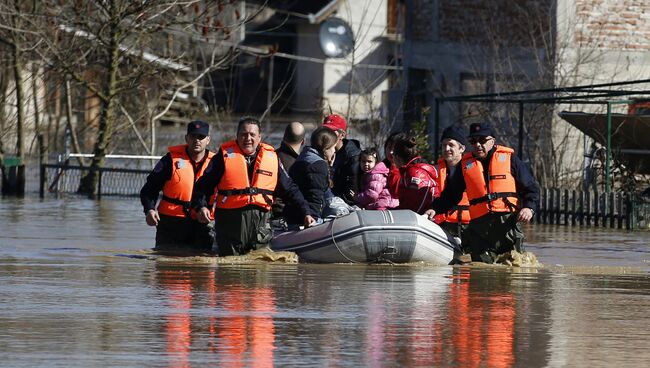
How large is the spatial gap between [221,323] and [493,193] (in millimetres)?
5575

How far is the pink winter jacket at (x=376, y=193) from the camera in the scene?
17055 mm

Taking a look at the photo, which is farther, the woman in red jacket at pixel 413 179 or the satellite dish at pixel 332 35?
the satellite dish at pixel 332 35

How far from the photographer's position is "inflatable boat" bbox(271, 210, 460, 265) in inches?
633

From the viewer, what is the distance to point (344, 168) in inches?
700

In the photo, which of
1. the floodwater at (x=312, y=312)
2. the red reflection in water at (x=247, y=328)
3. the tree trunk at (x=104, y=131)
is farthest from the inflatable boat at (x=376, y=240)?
the tree trunk at (x=104, y=131)

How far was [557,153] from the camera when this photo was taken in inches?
1112

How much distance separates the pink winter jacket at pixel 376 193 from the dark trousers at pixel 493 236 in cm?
98

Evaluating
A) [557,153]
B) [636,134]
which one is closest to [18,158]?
[557,153]

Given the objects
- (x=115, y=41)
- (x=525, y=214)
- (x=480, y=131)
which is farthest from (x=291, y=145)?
(x=115, y=41)

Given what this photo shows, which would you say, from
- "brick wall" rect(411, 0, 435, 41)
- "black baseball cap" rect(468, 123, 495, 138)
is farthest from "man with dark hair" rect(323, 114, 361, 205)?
"brick wall" rect(411, 0, 435, 41)

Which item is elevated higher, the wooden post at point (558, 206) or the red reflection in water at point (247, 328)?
the wooden post at point (558, 206)

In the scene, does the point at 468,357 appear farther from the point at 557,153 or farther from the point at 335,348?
the point at 557,153

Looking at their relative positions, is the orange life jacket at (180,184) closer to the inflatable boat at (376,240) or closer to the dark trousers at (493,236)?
the inflatable boat at (376,240)

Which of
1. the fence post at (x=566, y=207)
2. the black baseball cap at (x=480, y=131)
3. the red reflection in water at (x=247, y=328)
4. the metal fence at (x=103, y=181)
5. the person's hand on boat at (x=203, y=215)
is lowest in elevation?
the red reflection in water at (x=247, y=328)
